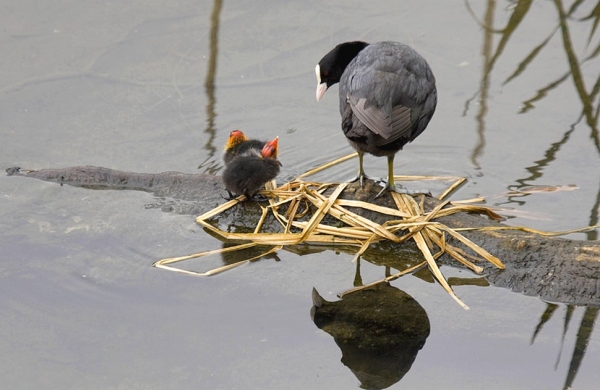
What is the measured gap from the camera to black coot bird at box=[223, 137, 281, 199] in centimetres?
384

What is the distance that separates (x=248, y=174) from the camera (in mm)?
3838

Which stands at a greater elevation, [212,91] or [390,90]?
[390,90]

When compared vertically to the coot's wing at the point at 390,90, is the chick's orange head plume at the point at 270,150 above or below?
below

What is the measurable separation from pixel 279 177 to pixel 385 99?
3.58ft

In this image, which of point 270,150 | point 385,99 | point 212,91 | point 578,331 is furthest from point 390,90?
point 212,91

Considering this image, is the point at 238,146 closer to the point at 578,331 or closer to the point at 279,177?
the point at 279,177

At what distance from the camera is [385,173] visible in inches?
193

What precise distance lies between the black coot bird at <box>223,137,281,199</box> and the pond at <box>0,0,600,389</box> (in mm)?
263

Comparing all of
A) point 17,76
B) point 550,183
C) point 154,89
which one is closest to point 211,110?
point 154,89

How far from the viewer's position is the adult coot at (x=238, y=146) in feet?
14.1

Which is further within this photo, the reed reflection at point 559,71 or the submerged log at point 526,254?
the reed reflection at point 559,71

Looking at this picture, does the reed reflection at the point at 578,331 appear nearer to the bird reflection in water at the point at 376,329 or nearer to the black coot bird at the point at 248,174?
the bird reflection in water at the point at 376,329

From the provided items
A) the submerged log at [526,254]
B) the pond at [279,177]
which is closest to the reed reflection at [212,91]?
the pond at [279,177]

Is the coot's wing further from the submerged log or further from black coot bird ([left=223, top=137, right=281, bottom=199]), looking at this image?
black coot bird ([left=223, top=137, right=281, bottom=199])
